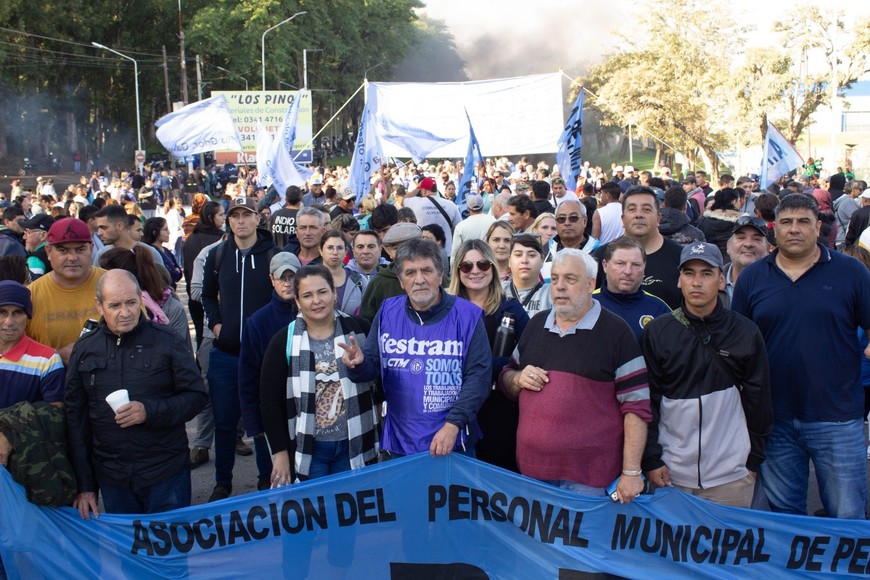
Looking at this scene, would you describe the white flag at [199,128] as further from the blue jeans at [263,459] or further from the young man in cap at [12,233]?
the blue jeans at [263,459]

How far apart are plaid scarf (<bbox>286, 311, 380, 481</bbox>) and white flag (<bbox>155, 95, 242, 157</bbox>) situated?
14.3 m

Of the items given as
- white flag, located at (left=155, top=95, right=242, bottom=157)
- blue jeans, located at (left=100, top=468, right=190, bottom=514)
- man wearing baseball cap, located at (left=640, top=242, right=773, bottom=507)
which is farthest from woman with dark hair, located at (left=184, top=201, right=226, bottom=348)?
white flag, located at (left=155, top=95, right=242, bottom=157)

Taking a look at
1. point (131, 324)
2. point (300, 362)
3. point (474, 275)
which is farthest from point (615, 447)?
point (131, 324)

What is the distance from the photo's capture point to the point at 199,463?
7004 millimetres

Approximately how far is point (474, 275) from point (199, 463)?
3.40 m

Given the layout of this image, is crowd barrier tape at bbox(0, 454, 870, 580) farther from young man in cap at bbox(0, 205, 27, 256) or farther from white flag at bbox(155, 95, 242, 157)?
white flag at bbox(155, 95, 242, 157)

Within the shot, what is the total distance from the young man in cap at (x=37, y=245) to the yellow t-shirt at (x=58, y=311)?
7.33 ft

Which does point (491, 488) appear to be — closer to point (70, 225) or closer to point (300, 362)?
point (300, 362)

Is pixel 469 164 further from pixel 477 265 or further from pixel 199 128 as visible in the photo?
pixel 477 265

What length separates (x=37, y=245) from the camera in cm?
833

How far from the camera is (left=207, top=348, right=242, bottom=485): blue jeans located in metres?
6.16

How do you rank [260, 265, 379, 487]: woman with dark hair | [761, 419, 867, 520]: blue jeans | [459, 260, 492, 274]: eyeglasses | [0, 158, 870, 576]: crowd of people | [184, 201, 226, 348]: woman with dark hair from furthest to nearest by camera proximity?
[184, 201, 226, 348]: woman with dark hair < [459, 260, 492, 274]: eyeglasses < [260, 265, 379, 487]: woman with dark hair < [761, 419, 867, 520]: blue jeans < [0, 158, 870, 576]: crowd of people

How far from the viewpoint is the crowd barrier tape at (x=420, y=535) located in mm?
4125

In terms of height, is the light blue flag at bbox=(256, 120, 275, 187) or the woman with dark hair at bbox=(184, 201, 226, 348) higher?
the light blue flag at bbox=(256, 120, 275, 187)
